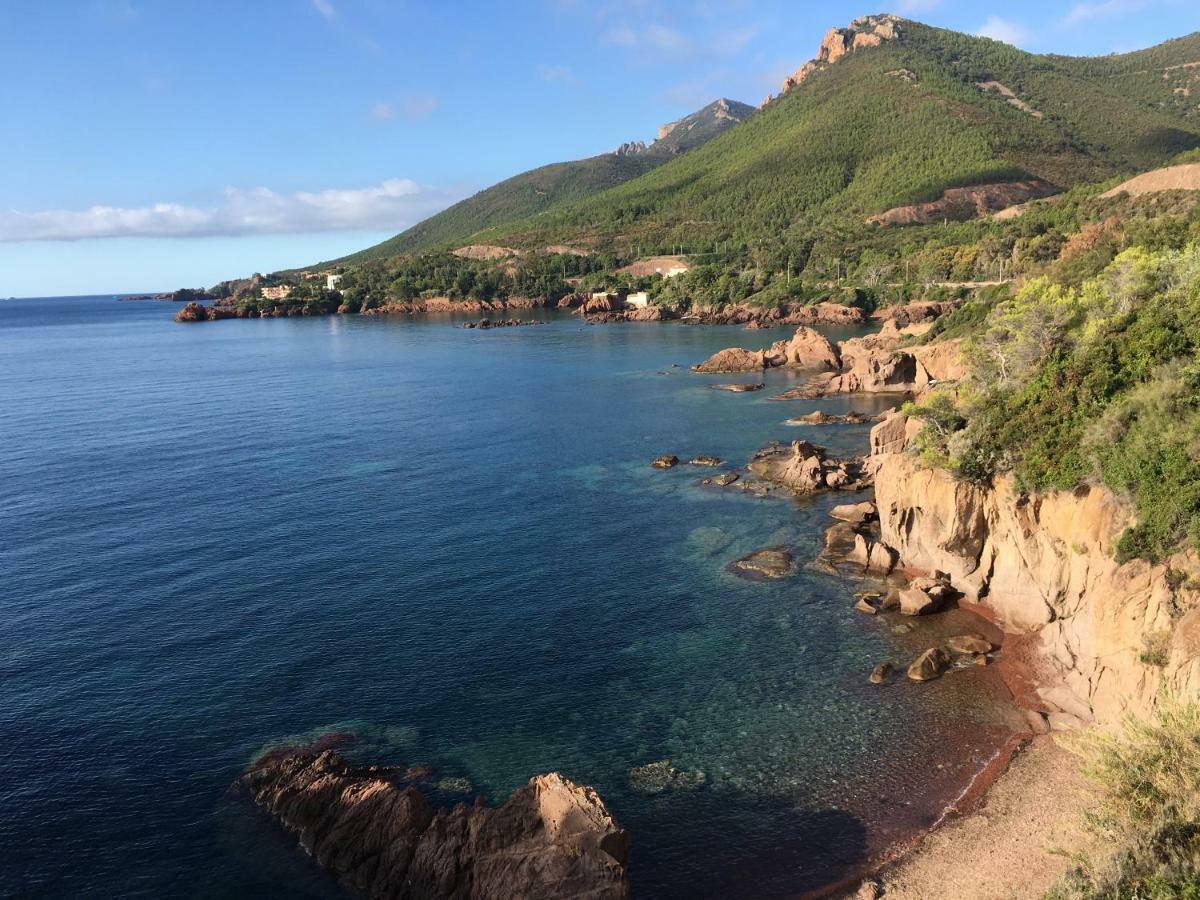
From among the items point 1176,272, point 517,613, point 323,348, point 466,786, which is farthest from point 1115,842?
point 323,348

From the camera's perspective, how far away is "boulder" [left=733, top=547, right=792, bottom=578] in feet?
120

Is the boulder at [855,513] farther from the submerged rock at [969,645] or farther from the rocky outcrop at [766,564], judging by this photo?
the submerged rock at [969,645]

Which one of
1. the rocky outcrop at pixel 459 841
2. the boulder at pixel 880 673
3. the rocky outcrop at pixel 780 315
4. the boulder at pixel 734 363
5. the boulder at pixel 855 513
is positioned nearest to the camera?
the rocky outcrop at pixel 459 841

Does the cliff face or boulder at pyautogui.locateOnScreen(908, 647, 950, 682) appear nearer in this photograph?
the cliff face

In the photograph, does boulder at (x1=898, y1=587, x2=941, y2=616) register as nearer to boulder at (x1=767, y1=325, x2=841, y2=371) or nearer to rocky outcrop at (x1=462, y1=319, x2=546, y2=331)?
boulder at (x1=767, y1=325, x2=841, y2=371)

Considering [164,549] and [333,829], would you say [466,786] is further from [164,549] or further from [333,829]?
[164,549]

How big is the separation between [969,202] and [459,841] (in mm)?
181979

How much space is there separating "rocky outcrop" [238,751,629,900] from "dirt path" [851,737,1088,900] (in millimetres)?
7025

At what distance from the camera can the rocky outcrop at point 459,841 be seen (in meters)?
18.0

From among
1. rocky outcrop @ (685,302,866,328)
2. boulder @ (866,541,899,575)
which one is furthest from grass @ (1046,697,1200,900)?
rocky outcrop @ (685,302,866,328)

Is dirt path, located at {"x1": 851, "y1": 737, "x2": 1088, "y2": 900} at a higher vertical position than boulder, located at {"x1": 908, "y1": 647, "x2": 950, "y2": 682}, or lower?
lower

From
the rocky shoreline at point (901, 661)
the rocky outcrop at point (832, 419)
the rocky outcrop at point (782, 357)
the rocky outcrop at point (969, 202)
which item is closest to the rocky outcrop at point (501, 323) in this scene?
the rocky outcrop at point (782, 357)

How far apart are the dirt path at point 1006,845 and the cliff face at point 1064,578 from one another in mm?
3183

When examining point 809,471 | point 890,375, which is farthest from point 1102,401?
point 890,375
